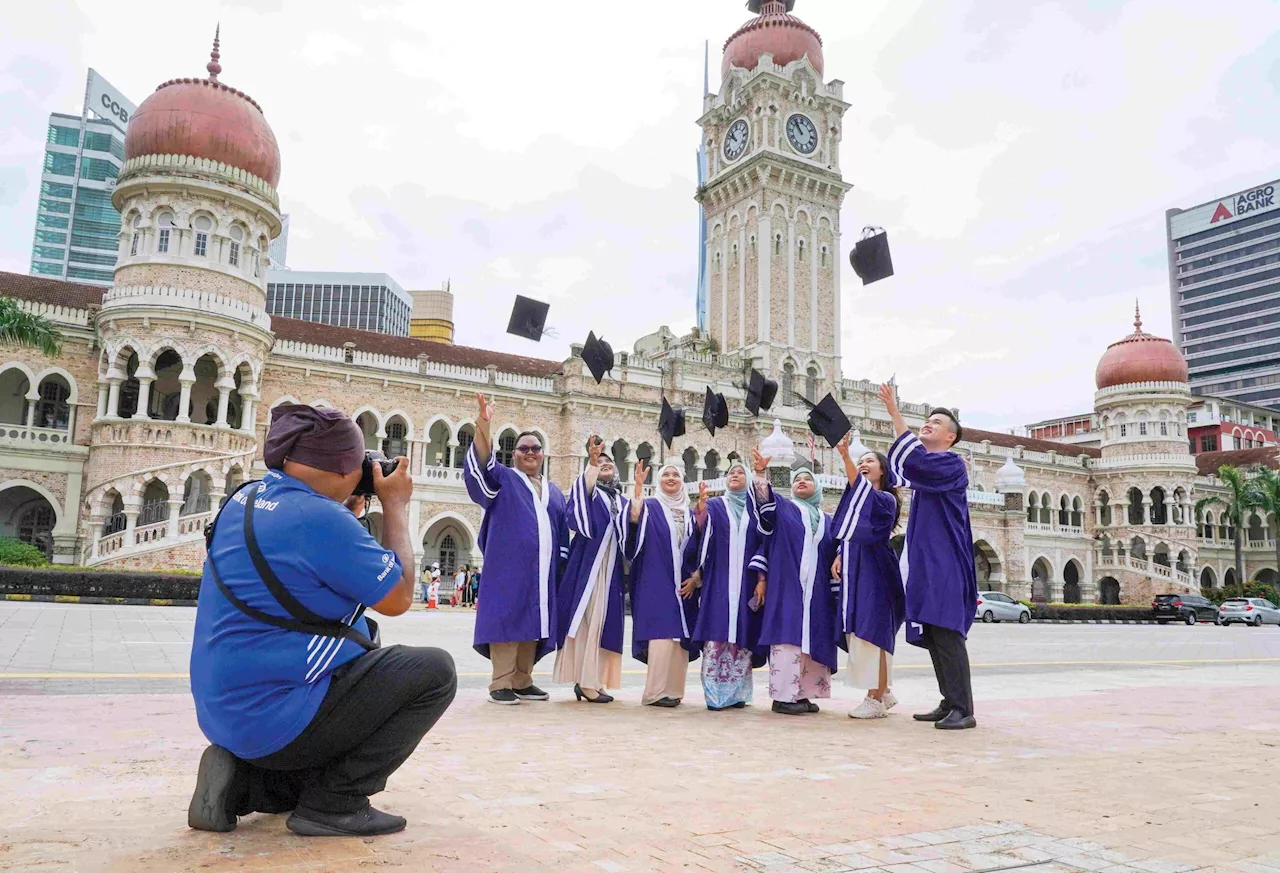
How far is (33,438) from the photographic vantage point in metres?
25.0

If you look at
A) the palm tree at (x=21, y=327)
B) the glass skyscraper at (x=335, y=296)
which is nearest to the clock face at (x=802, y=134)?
the palm tree at (x=21, y=327)

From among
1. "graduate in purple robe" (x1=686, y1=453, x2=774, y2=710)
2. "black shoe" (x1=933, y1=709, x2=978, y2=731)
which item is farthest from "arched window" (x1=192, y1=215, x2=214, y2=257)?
"black shoe" (x1=933, y1=709, x2=978, y2=731)

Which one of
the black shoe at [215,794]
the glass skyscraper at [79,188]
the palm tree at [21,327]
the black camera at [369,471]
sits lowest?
the black shoe at [215,794]

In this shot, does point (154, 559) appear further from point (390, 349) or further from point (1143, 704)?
point (1143, 704)

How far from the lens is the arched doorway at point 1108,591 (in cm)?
4547

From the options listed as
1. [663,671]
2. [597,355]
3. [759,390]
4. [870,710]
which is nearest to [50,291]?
[597,355]

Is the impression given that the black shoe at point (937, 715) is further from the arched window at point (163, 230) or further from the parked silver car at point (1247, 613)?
the parked silver car at point (1247, 613)

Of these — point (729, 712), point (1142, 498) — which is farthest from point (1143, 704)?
point (1142, 498)

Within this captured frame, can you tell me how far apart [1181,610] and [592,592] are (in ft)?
104

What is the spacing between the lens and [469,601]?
88.7 ft

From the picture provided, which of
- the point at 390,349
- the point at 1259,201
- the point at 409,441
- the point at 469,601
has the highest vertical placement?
the point at 1259,201

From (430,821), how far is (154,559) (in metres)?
21.7

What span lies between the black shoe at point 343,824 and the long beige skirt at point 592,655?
3.76 m

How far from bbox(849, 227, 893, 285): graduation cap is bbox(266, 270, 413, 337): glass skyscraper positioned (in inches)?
4048
